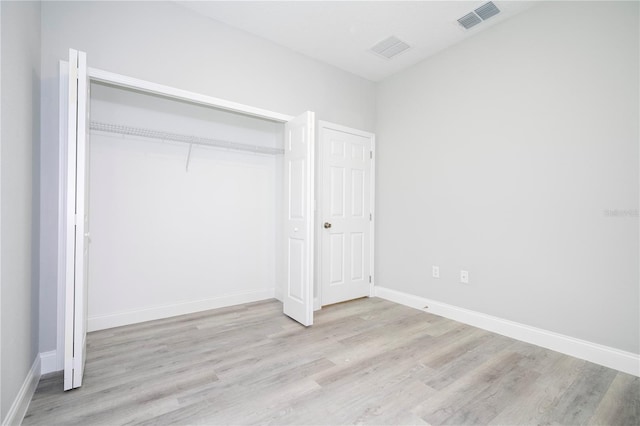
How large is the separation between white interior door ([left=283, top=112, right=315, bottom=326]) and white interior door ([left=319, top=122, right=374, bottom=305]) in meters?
0.50

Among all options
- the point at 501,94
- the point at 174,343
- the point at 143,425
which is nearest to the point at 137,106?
the point at 174,343

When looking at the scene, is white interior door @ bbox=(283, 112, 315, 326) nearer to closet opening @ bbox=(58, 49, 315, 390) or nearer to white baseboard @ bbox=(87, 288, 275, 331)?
closet opening @ bbox=(58, 49, 315, 390)

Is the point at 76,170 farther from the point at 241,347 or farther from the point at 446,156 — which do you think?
the point at 446,156

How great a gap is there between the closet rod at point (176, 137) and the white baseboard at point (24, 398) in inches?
76.0

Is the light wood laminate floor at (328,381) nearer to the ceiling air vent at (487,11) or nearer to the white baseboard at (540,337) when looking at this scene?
the white baseboard at (540,337)

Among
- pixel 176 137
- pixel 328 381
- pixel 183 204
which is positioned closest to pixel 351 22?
pixel 176 137

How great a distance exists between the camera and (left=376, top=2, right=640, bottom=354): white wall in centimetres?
219

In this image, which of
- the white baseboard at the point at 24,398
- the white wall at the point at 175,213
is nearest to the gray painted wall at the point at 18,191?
the white baseboard at the point at 24,398

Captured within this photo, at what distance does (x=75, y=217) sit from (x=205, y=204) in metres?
1.63

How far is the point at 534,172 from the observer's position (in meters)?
2.62

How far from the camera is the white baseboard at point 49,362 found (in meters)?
2.06

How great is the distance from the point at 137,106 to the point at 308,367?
9.80 feet

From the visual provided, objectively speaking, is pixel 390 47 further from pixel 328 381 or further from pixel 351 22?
pixel 328 381

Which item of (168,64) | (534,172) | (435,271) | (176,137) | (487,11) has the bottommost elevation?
(435,271)
